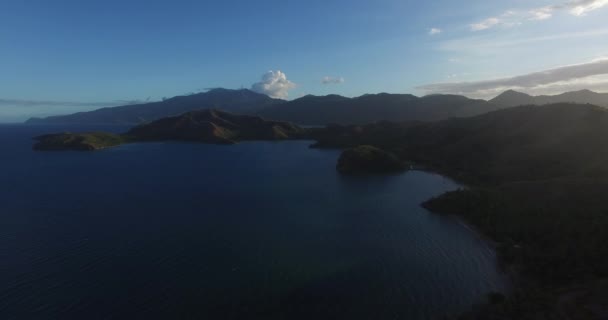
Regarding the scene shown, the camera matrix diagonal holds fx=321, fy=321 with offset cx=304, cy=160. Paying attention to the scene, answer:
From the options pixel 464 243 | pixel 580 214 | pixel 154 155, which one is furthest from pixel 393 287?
pixel 154 155

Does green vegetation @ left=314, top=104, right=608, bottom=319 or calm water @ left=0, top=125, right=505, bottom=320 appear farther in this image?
calm water @ left=0, top=125, right=505, bottom=320

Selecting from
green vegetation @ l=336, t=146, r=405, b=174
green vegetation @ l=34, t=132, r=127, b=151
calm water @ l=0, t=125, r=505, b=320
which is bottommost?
calm water @ l=0, t=125, r=505, b=320

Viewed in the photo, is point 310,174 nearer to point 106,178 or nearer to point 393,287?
point 106,178

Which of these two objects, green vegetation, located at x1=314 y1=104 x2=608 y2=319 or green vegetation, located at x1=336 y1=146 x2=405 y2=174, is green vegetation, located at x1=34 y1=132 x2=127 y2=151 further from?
green vegetation, located at x1=314 y1=104 x2=608 y2=319

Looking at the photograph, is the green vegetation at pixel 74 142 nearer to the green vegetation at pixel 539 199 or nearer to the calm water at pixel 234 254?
the calm water at pixel 234 254

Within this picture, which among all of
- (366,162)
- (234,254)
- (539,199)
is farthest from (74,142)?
(539,199)

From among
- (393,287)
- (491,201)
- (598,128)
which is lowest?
(393,287)

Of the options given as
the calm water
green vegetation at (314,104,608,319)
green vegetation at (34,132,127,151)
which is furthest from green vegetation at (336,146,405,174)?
green vegetation at (34,132,127,151)
